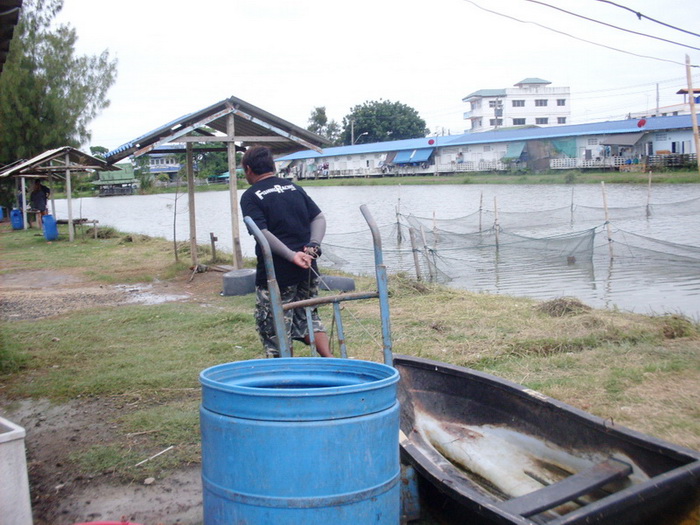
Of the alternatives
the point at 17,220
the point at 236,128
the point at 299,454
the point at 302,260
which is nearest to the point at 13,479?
the point at 299,454

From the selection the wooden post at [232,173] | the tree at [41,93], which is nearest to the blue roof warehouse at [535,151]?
the tree at [41,93]

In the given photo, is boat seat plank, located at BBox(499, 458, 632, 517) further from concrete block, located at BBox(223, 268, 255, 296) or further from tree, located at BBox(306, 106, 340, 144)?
tree, located at BBox(306, 106, 340, 144)

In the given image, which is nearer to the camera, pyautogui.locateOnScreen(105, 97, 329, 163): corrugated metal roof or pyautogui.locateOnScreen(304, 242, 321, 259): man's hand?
pyautogui.locateOnScreen(304, 242, 321, 259): man's hand

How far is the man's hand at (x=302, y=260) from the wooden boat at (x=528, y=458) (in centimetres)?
109

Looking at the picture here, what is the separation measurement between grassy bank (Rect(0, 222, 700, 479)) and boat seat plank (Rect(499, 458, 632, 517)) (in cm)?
103

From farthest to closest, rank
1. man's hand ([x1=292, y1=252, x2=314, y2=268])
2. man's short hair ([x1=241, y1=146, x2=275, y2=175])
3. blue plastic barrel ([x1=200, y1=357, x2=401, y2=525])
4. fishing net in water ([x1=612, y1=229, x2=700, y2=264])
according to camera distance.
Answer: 1. fishing net in water ([x1=612, y1=229, x2=700, y2=264])
2. man's short hair ([x1=241, y1=146, x2=275, y2=175])
3. man's hand ([x1=292, y1=252, x2=314, y2=268])
4. blue plastic barrel ([x1=200, y1=357, x2=401, y2=525])

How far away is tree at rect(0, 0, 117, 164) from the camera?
30.0 m

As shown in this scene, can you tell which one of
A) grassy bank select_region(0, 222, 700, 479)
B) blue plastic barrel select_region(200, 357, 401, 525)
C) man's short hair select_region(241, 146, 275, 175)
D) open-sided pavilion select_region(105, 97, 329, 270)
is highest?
open-sided pavilion select_region(105, 97, 329, 270)

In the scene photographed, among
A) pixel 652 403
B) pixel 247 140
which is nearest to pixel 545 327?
pixel 652 403

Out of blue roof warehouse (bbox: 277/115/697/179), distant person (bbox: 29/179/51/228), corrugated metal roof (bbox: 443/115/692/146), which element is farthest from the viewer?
corrugated metal roof (bbox: 443/115/692/146)

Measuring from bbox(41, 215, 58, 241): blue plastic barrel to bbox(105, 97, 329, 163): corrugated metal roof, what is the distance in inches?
404

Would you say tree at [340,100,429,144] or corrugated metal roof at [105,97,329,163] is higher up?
tree at [340,100,429,144]

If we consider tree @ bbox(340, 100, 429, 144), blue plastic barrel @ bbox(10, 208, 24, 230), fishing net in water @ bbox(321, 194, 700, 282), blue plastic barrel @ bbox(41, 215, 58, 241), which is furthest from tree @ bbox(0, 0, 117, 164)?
tree @ bbox(340, 100, 429, 144)

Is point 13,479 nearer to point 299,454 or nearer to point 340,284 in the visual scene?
point 299,454
